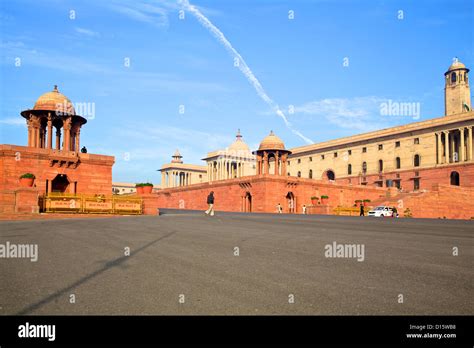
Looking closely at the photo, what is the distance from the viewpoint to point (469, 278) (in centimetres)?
639

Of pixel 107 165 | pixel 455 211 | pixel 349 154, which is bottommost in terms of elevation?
pixel 455 211

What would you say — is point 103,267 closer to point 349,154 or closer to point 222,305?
point 222,305

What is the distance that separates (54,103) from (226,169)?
5692cm

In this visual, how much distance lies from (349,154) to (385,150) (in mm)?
8210

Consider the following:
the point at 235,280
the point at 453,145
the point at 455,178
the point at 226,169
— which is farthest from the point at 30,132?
the point at 453,145

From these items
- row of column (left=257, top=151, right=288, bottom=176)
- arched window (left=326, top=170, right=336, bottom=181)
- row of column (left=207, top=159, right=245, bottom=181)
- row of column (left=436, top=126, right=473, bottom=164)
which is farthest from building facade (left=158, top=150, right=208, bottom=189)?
row of column (left=436, top=126, right=473, bottom=164)

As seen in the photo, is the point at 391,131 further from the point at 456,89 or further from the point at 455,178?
the point at 456,89

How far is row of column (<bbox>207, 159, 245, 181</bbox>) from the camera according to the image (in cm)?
8919

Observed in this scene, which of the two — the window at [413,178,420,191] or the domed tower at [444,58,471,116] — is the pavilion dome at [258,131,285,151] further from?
the domed tower at [444,58,471,116]

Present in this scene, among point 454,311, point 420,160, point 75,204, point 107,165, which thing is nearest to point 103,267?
point 454,311

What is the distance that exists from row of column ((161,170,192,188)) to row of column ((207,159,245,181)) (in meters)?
13.5

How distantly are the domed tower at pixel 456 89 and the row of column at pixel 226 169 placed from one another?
46934 mm

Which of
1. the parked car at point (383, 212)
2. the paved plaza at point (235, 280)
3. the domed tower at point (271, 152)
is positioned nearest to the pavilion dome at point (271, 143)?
the domed tower at point (271, 152)

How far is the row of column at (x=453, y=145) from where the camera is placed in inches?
2530
